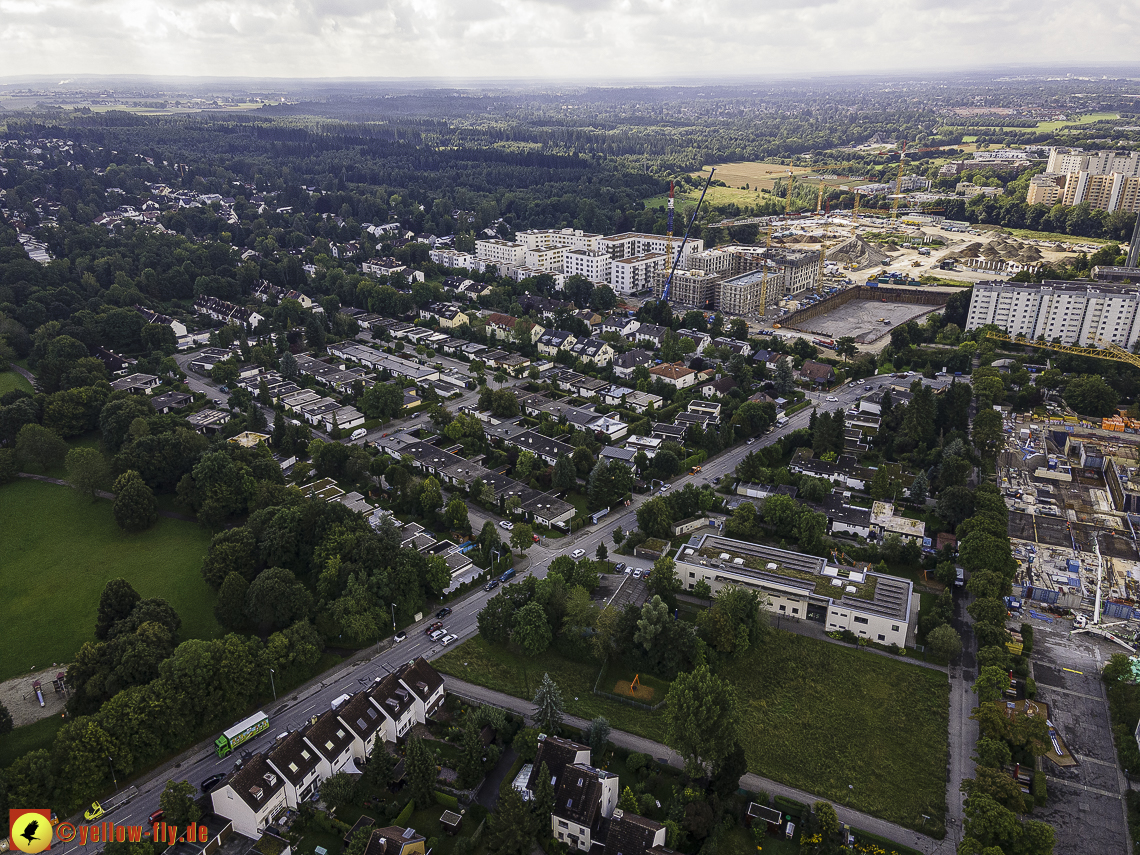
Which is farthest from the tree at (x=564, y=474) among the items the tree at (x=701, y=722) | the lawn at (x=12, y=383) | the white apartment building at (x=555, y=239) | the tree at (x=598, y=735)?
the white apartment building at (x=555, y=239)

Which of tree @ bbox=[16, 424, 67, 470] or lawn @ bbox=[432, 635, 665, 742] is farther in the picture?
tree @ bbox=[16, 424, 67, 470]

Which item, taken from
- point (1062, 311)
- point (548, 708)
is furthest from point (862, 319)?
point (548, 708)

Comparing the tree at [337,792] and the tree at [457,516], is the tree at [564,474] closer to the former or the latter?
the tree at [457,516]

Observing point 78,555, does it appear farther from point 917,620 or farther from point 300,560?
point 917,620

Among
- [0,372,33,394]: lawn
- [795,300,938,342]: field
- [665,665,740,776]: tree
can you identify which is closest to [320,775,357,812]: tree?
[665,665,740,776]: tree

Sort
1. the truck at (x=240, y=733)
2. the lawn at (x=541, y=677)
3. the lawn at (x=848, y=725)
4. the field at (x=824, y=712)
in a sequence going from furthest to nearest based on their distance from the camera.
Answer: the lawn at (x=541, y=677) < the truck at (x=240, y=733) < the field at (x=824, y=712) < the lawn at (x=848, y=725)

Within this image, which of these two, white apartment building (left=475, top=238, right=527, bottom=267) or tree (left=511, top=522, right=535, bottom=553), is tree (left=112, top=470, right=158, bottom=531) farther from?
white apartment building (left=475, top=238, right=527, bottom=267)

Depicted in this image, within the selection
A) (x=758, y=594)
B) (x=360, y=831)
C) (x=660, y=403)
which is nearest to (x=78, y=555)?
(x=360, y=831)
